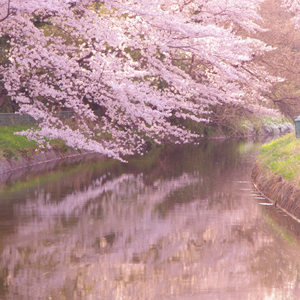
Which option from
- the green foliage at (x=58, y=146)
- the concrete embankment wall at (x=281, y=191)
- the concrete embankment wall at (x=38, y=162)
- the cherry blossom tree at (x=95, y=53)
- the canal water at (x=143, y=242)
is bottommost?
the canal water at (x=143, y=242)

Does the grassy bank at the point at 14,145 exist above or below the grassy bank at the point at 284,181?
above

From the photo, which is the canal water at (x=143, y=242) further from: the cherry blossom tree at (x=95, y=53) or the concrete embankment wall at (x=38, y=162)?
the cherry blossom tree at (x=95, y=53)

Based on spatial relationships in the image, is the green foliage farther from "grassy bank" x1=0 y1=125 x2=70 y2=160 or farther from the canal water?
the canal water

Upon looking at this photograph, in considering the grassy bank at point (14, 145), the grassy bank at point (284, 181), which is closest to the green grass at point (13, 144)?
the grassy bank at point (14, 145)

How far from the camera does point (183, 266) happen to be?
7.38 m

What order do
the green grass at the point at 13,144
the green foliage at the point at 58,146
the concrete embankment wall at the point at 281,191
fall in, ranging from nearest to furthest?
1. the concrete embankment wall at the point at 281,191
2. the green grass at the point at 13,144
3. the green foliage at the point at 58,146

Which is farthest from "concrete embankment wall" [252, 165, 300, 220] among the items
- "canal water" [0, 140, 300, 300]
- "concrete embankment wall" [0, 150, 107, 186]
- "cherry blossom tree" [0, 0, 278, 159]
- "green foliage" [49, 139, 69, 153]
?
"green foliage" [49, 139, 69, 153]

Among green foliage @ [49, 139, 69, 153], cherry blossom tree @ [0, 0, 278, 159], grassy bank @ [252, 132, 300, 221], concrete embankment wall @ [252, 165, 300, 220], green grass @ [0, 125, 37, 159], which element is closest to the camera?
concrete embankment wall @ [252, 165, 300, 220]

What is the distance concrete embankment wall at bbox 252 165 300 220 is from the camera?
1130cm

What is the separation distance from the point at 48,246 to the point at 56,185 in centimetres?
773

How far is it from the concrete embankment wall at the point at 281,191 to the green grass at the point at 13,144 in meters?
A: 9.39

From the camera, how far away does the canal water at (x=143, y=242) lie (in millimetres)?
6445

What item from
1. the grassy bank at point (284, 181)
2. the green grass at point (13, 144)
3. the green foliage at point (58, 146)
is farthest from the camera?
the green foliage at point (58, 146)

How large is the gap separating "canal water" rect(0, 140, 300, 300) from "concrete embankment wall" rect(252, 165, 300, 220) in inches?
11.5
